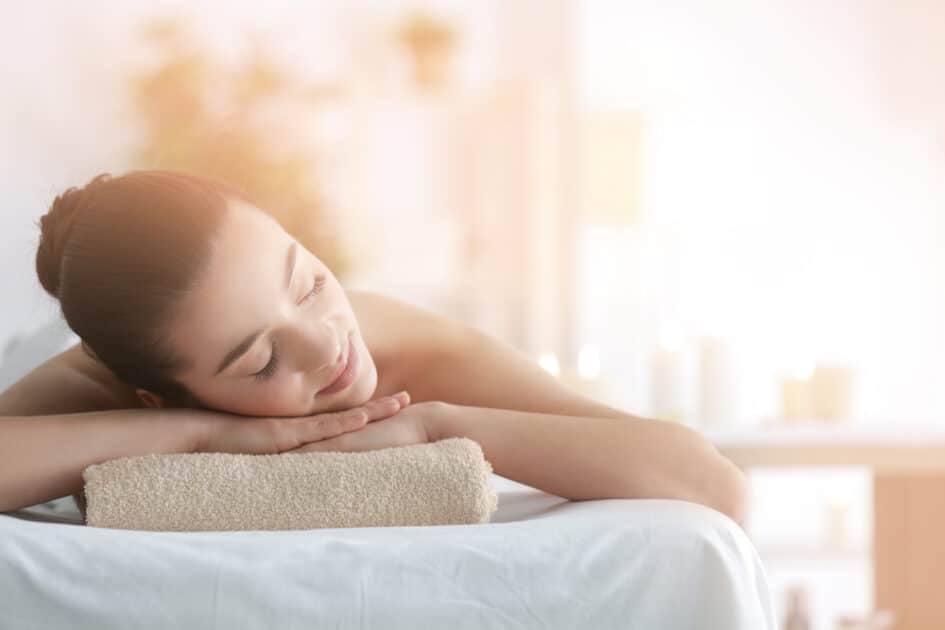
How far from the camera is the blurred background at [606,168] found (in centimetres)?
292

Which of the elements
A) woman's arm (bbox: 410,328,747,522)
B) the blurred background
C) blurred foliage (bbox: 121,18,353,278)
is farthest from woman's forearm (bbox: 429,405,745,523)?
A: blurred foliage (bbox: 121,18,353,278)

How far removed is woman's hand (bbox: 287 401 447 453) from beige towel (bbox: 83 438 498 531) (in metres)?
0.09

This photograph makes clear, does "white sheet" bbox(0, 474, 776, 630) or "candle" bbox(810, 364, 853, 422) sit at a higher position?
"white sheet" bbox(0, 474, 776, 630)

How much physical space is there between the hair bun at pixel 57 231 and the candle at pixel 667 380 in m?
1.88

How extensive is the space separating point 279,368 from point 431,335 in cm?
28

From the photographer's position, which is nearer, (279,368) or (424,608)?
(424,608)

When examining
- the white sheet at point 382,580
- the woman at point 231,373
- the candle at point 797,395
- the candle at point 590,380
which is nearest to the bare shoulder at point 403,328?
the woman at point 231,373

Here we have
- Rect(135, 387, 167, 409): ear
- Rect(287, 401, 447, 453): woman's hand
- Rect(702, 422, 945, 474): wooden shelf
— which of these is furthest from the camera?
Rect(702, 422, 945, 474): wooden shelf

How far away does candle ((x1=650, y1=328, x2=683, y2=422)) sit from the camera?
2.82 meters

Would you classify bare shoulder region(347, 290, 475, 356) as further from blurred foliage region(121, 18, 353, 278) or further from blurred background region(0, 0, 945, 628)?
blurred foliage region(121, 18, 353, 278)

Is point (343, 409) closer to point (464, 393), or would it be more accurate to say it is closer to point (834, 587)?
point (464, 393)

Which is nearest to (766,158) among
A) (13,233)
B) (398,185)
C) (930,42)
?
(930,42)

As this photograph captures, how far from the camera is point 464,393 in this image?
126 cm

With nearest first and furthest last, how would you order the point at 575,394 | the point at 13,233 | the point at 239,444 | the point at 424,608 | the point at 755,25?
the point at 424,608, the point at 239,444, the point at 575,394, the point at 13,233, the point at 755,25
